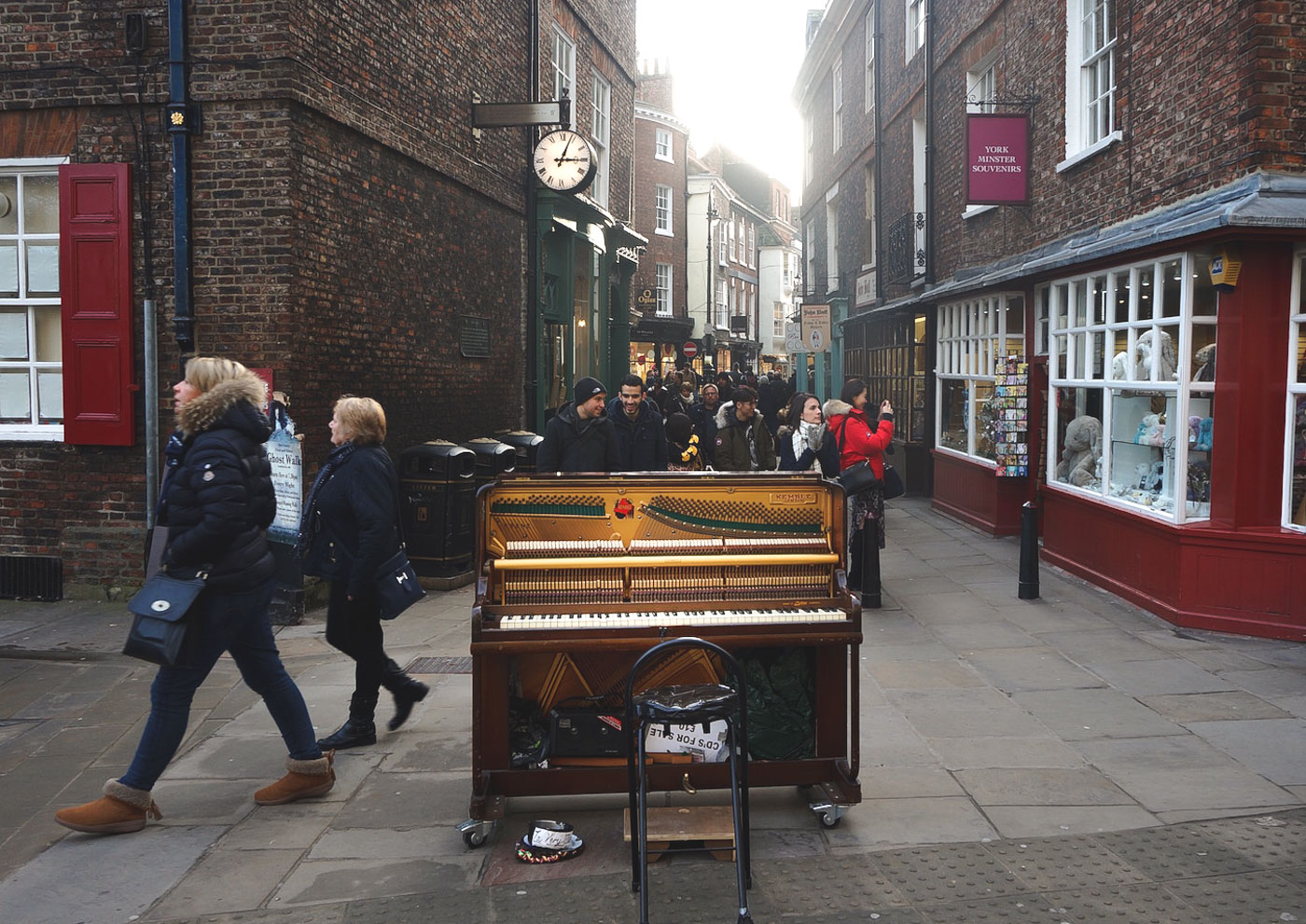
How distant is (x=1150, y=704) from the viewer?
649 centimetres

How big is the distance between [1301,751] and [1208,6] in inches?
231

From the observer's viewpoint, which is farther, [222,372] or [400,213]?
[400,213]

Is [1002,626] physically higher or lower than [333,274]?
lower

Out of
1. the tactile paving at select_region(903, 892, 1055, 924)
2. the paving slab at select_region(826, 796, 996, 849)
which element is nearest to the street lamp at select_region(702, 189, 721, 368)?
the paving slab at select_region(826, 796, 996, 849)

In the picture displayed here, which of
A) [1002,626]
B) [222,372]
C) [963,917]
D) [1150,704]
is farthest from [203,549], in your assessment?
[1002,626]

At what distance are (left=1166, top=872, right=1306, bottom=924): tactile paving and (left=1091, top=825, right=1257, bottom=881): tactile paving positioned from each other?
7cm

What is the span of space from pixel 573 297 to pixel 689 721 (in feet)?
46.7

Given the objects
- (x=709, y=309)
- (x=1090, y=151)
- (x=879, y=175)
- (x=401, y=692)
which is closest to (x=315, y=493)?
(x=401, y=692)

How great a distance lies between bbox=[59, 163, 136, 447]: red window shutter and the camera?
9234mm

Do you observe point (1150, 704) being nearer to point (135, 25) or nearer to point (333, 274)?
point (333, 274)

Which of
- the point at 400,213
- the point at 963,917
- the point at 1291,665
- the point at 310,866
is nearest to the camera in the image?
the point at 963,917

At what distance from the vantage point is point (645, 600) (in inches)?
189

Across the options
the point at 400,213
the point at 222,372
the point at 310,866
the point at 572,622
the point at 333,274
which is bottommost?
the point at 310,866

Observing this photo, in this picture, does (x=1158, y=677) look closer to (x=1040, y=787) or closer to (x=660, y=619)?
(x=1040, y=787)
